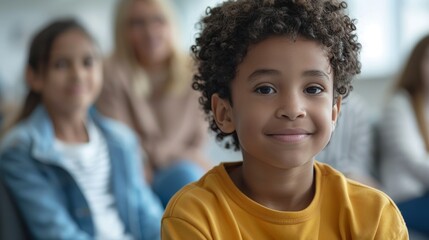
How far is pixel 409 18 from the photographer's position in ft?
11.3

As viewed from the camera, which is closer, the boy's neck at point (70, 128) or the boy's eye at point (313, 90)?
the boy's eye at point (313, 90)

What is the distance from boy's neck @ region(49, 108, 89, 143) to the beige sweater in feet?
1.60

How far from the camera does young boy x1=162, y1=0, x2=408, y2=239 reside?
0.82 metres

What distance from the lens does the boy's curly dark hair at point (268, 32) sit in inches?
32.7

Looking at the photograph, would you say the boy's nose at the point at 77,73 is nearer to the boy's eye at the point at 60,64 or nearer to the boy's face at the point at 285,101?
the boy's eye at the point at 60,64

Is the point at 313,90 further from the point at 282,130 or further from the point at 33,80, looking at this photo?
the point at 33,80

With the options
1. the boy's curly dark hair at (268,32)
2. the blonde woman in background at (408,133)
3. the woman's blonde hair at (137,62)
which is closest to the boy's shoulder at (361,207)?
the boy's curly dark hair at (268,32)

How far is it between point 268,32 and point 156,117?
1423 millimetres

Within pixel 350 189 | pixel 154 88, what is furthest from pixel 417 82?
pixel 350 189

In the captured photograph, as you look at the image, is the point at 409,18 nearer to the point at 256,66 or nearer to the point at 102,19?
the point at 102,19

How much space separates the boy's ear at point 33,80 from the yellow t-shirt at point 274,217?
35.5 inches

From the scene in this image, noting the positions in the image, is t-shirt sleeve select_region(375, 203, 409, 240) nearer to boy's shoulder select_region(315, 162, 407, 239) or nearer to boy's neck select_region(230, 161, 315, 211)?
boy's shoulder select_region(315, 162, 407, 239)

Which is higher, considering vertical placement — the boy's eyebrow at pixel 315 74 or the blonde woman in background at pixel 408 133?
the boy's eyebrow at pixel 315 74

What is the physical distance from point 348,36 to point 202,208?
321 mm
